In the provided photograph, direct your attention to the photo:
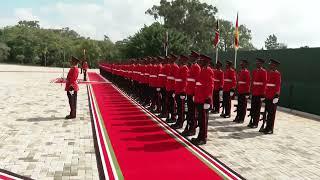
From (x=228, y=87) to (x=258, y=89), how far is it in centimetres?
204

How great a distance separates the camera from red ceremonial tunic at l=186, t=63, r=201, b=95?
9.61 metres

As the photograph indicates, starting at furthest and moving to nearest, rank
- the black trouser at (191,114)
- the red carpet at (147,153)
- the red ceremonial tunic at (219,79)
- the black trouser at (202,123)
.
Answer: the red ceremonial tunic at (219,79), the black trouser at (191,114), the black trouser at (202,123), the red carpet at (147,153)

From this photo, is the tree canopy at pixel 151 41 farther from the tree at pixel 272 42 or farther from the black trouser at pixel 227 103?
the tree at pixel 272 42

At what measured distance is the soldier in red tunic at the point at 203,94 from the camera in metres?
8.99

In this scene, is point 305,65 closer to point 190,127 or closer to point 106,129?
point 190,127

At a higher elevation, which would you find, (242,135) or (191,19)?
(191,19)

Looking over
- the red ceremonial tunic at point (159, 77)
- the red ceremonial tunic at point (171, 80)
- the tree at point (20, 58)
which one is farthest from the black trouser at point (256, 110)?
the tree at point (20, 58)

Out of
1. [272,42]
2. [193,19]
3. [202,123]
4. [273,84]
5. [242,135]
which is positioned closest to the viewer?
[202,123]

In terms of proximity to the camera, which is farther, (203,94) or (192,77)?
(192,77)

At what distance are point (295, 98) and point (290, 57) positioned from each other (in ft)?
6.24

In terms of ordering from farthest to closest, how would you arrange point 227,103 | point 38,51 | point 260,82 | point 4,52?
1. point 38,51
2. point 4,52
3. point 227,103
4. point 260,82

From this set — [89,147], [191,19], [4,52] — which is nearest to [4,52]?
[4,52]

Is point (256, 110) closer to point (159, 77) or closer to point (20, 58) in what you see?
point (159, 77)

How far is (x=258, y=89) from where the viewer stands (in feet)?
37.6
